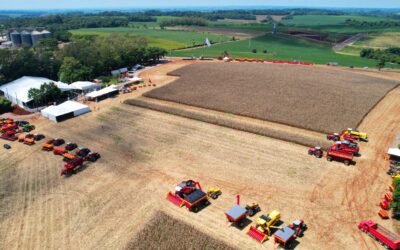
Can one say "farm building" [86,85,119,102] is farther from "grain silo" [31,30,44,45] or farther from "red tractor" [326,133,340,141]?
"grain silo" [31,30,44,45]

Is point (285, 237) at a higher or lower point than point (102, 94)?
higher

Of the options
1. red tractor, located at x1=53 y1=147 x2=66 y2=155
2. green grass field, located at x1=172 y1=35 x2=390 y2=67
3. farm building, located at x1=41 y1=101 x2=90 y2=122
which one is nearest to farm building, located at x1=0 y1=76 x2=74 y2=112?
farm building, located at x1=41 y1=101 x2=90 y2=122

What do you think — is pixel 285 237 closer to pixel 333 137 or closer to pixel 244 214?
pixel 244 214

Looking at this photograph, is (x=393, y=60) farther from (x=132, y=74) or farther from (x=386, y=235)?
(x=386, y=235)

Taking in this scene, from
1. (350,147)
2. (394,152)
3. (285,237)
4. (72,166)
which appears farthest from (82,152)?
(394,152)

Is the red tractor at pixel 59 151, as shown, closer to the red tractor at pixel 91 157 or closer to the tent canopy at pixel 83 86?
the red tractor at pixel 91 157

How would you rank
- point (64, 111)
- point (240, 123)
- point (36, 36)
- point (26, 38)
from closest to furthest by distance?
point (240, 123) < point (64, 111) < point (26, 38) < point (36, 36)

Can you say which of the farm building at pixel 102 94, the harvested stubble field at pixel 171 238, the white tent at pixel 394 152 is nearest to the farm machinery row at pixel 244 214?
the harvested stubble field at pixel 171 238
